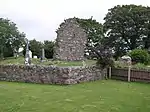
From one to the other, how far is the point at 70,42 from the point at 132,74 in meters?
11.5

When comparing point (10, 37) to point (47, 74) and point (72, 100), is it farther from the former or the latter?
point (72, 100)

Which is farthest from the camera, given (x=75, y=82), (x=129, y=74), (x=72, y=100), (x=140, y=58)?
(x=140, y=58)

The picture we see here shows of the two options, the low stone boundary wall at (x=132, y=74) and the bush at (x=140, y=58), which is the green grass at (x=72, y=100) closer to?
the low stone boundary wall at (x=132, y=74)

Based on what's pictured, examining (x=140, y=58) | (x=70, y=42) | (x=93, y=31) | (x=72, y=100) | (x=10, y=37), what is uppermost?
(x=93, y=31)

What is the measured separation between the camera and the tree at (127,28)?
58.8 metres

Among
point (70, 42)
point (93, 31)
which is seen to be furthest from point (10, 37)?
point (70, 42)

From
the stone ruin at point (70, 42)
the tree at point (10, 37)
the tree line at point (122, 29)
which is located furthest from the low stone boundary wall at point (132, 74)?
the tree line at point (122, 29)

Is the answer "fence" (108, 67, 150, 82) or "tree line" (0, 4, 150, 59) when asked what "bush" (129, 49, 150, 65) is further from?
"tree line" (0, 4, 150, 59)

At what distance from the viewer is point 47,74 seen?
21469 millimetres

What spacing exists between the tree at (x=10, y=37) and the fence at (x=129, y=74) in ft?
90.3

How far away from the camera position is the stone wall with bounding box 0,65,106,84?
20984mm

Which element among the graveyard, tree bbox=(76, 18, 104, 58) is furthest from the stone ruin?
tree bbox=(76, 18, 104, 58)

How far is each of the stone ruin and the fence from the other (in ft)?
30.5

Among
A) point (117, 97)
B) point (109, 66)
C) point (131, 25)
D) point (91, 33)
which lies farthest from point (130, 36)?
point (117, 97)
